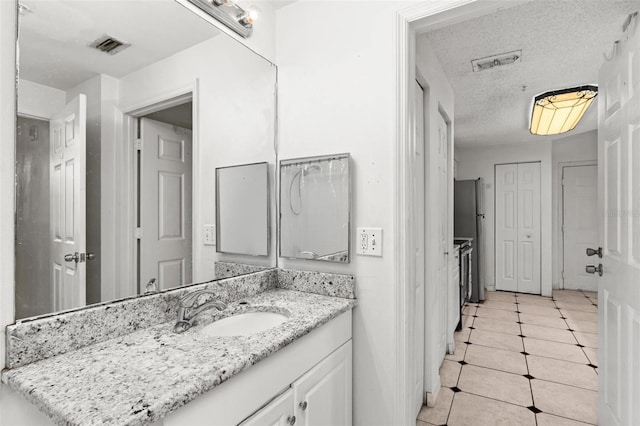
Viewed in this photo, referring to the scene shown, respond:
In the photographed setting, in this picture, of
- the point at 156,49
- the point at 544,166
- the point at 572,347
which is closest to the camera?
the point at 156,49

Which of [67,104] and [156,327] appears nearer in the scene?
[67,104]

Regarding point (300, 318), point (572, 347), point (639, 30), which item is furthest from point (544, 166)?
point (300, 318)

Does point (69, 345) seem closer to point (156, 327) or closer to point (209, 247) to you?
point (156, 327)

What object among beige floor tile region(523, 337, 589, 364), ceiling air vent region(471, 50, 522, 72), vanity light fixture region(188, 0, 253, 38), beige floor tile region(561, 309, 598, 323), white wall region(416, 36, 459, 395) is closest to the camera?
vanity light fixture region(188, 0, 253, 38)

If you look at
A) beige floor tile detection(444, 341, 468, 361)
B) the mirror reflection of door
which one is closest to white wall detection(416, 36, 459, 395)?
beige floor tile detection(444, 341, 468, 361)

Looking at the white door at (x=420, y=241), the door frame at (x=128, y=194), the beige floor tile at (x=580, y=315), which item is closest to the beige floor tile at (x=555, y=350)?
the beige floor tile at (x=580, y=315)

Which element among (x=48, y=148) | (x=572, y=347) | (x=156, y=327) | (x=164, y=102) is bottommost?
(x=572, y=347)

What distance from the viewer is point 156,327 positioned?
45.9 inches

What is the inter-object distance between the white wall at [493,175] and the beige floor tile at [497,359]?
8.42 ft

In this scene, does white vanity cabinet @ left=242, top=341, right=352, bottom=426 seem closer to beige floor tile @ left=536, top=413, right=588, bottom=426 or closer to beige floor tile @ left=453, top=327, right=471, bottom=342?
beige floor tile @ left=536, top=413, right=588, bottom=426

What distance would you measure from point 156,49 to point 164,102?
0.20m

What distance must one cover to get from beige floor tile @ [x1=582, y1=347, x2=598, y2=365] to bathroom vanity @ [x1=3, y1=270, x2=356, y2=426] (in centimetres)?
252

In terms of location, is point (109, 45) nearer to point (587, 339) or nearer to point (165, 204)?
point (165, 204)

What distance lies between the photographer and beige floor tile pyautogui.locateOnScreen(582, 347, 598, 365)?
8.92 ft
